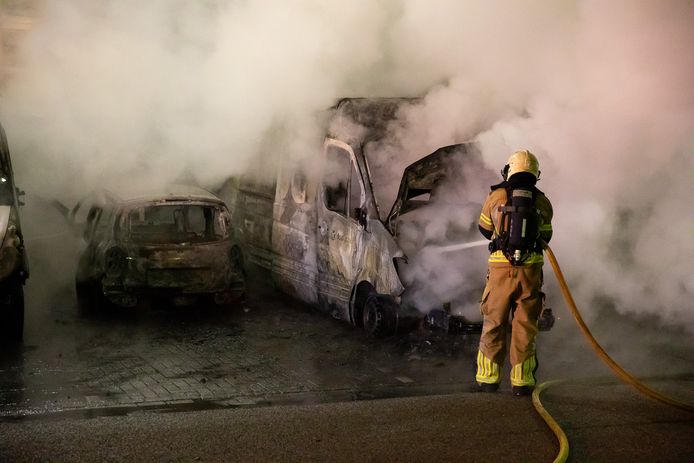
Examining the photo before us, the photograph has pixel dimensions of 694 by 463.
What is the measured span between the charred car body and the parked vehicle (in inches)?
114

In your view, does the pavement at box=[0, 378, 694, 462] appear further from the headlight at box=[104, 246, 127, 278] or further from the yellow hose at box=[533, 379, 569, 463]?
the headlight at box=[104, 246, 127, 278]

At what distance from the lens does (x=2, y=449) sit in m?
5.07

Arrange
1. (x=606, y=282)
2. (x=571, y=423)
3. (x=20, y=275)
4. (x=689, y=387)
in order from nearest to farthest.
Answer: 1. (x=571, y=423)
2. (x=689, y=387)
3. (x=20, y=275)
4. (x=606, y=282)

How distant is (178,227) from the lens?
10.3m

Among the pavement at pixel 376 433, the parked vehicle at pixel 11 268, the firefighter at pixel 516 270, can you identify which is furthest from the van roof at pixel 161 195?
the firefighter at pixel 516 270

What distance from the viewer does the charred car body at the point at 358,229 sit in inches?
322

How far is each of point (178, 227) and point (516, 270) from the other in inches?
201

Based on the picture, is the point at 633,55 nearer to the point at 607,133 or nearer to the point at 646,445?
the point at 607,133

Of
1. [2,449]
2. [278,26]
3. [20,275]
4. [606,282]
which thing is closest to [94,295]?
[20,275]

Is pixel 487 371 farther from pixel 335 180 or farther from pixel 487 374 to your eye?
pixel 335 180

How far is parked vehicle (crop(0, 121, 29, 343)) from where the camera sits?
786 cm

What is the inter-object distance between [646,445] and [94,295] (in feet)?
21.3

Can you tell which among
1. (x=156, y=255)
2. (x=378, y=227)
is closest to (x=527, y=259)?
(x=378, y=227)

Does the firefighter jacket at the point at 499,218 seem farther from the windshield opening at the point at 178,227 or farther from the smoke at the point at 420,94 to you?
the windshield opening at the point at 178,227
